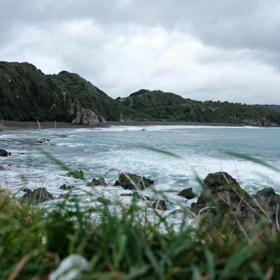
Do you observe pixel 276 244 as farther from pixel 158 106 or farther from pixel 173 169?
pixel 158 106

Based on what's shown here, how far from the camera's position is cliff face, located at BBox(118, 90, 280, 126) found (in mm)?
173375

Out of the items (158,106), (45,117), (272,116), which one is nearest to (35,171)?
(45,117)

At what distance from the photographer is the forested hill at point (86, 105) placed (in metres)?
103

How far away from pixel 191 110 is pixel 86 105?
206 feet

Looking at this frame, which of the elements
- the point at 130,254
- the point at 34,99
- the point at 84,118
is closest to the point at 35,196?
the point at 130,254

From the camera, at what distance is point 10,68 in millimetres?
112125

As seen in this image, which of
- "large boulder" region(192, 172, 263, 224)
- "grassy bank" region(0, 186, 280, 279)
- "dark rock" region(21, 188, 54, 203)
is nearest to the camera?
"grassy bank" region(0, 186, 280, 279)

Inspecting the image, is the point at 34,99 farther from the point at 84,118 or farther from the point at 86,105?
the point at 86,105

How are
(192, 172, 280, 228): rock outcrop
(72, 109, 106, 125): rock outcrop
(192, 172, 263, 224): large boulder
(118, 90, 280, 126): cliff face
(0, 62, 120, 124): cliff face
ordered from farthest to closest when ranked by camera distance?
1. (118, 90, 280, 126): cliff face
2. (72, 109, 106, 125): rock outcrop
3. (0, 62, 120, 124): cliff face
4. (192, 172, 280, 228): rock outcrop
5. (192, 172, 263, 224): large boulder

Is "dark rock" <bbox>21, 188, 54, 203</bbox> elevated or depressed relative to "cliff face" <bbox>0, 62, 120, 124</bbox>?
depressed

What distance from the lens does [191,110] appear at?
7067 inches

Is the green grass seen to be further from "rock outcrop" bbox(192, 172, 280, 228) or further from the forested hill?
the forested hill

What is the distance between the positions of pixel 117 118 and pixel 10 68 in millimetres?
42571

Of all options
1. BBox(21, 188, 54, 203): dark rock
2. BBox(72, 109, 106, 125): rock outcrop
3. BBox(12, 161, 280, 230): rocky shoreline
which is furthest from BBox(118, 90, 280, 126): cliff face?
BBox(12, 161, 280, 230): rocky shoreline
